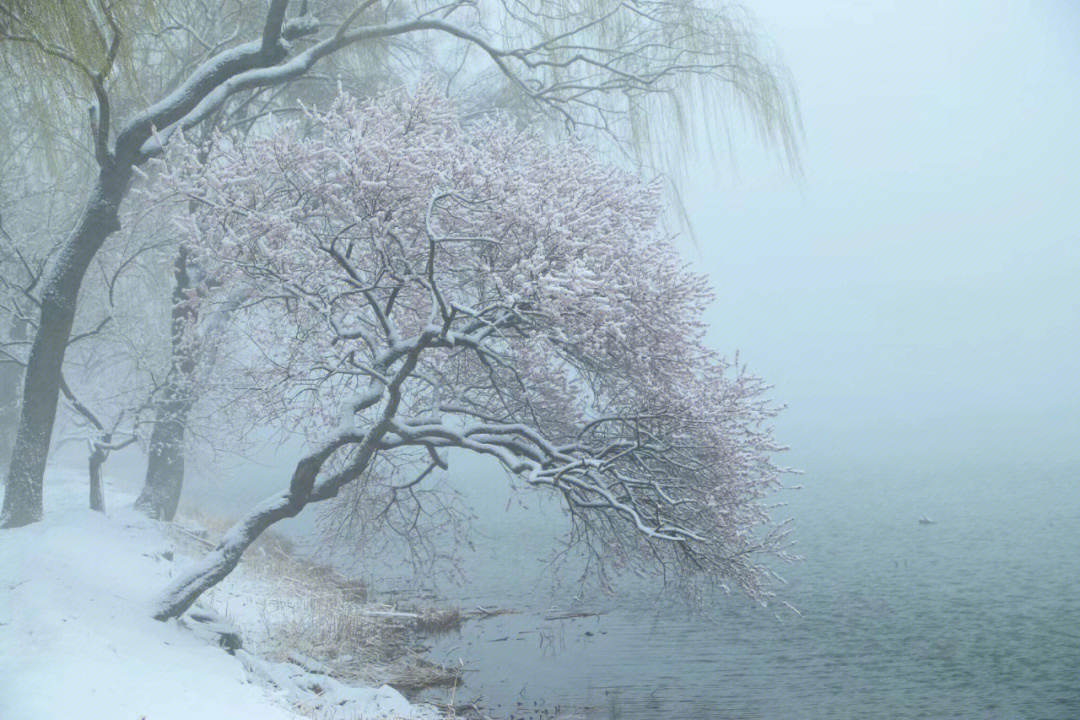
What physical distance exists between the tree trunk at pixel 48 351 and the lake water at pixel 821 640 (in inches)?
219

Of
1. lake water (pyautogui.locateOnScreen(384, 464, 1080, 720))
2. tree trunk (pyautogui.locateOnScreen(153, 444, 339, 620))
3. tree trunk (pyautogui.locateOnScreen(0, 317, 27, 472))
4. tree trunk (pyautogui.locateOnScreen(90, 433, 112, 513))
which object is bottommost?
lake water (pyautogui.locateOnScreen(384, 464, 1080, 720))

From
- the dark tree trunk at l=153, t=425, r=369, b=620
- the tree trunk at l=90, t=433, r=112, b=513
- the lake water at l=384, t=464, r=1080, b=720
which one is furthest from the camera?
the tree trunk at l=90, t=433, r=112, b=513

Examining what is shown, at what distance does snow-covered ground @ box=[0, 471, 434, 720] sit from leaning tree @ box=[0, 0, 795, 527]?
1.70 m

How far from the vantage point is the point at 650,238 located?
9.69 m

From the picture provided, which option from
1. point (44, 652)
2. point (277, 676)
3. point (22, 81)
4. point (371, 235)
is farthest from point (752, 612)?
point (22, 81)

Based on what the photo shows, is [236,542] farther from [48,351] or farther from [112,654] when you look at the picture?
[48,351]

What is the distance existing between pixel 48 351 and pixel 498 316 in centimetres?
586

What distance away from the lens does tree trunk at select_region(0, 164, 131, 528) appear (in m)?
10.3

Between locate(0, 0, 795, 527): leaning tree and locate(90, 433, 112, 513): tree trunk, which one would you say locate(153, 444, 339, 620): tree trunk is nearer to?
locate(0, 0, 795, 527): leaning tree

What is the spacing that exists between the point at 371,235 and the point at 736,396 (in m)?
4.19

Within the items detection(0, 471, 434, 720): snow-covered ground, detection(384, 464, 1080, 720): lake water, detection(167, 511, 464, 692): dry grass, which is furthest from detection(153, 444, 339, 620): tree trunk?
detection(384, 464, 1080, 720): lake water

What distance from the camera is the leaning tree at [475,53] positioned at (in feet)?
33.2

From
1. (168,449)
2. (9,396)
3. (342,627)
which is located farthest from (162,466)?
(9,396)

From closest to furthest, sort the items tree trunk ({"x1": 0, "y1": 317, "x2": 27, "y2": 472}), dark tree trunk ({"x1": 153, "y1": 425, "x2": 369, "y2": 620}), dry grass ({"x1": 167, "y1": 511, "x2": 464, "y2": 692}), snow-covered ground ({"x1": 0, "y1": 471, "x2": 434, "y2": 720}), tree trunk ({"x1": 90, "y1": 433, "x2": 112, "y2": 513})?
1. snow-covered ground ({"x1": 0, "y1": 471, "x2": 434, "y2": 720})
2. dark tree trunk ({"x1": 153, "y1": 425, "x2": 369, "y2": 620})
3. dry grass ({"x1": 167, "y1": 511, "x2": 464, "y2": 692})
4. tree trunk ({"x1": 90, "y1": 433, "x2": 112, "y2": 513})
5. tree trunk ({"x1": 0, "y1": 317, "x2": 27, "y2": 472})
